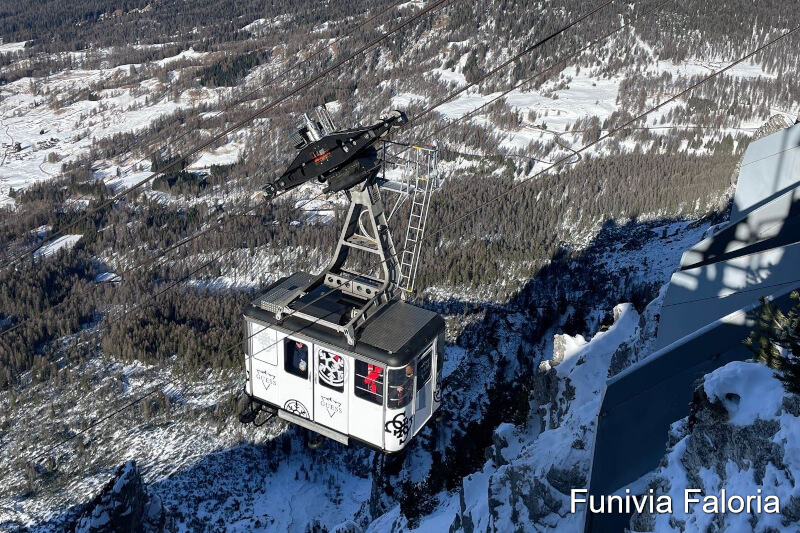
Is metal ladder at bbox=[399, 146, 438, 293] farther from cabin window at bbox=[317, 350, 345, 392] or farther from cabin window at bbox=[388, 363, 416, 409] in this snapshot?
cabin window at bbox=[317, 350, 345, 392]

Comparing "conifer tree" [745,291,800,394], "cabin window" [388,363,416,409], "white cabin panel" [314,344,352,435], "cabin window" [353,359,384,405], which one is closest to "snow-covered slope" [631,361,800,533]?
"conifer tree" [745,291,800,394]

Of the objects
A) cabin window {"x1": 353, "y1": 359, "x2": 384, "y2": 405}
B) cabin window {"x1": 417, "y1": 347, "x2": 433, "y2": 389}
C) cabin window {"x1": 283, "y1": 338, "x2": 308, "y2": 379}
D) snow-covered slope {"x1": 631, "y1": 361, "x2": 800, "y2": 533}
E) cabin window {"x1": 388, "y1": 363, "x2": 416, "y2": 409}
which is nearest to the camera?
snow-covered slope {"x1": 631, "y1": 361, "x2": 800, "y2": 533}

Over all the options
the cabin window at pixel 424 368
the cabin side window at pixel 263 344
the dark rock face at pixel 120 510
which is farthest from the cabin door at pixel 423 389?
the dark rock face at pixel 120 510

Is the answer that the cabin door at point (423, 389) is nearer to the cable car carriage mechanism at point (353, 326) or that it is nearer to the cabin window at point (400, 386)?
the cable car carriage mechanism at point (353, 326)

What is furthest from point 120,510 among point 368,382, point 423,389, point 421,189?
point 421,189

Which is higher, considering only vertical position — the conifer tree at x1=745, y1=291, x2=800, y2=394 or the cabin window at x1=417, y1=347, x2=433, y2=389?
the conifer tree at x1=745, y1=291, x2=800, y2=394

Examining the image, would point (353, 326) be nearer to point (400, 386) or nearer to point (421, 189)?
point (400, 386)
